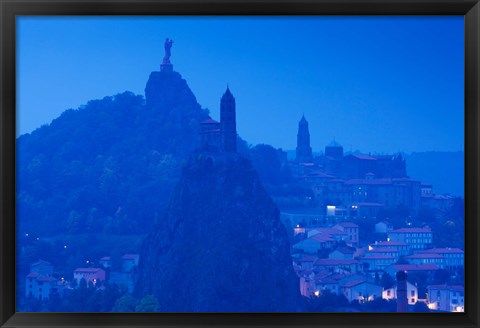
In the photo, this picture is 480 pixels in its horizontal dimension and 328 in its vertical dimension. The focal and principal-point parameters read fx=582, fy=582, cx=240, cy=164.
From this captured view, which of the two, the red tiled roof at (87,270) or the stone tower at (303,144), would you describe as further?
the stone tower at (303,144)

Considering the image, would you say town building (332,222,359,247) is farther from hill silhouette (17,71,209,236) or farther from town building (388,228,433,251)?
hill silhouette (17,71,209,236)

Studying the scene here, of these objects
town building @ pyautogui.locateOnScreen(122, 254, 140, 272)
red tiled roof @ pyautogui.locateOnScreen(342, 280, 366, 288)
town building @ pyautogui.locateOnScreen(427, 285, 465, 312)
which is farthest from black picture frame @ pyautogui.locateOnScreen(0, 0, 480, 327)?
town building @ pyautogui.locateOnScreen(122, 254, 140, 272)

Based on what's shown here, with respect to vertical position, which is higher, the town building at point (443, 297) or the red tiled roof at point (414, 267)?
the red tiled roof at point (414, 267)

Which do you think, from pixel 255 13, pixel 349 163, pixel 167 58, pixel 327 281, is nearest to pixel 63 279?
pixel 327 281

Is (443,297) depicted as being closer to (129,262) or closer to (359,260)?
(359,260)

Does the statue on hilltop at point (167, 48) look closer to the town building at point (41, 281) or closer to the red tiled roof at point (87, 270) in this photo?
the red tiled roof at point (87, 270)

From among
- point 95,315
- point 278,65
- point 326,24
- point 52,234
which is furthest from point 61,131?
point 95,315

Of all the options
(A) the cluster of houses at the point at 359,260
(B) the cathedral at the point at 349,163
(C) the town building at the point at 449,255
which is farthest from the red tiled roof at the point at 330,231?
(C) the town building at the point at 449,255

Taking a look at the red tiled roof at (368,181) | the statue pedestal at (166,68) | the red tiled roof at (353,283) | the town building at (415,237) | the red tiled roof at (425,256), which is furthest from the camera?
the statue pedestal at (166,68)
